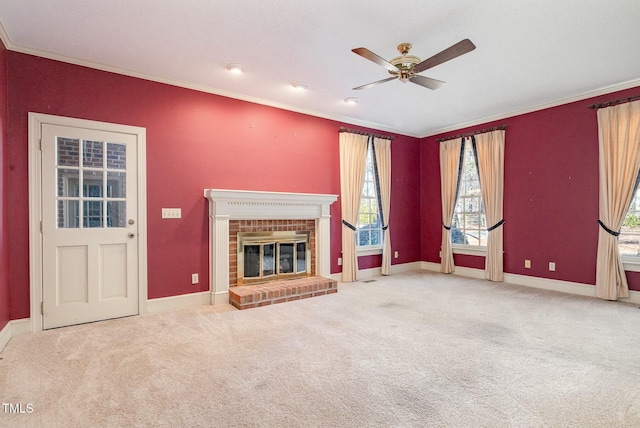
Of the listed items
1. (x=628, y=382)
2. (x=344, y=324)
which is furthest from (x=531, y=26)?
(x=344, y=324)

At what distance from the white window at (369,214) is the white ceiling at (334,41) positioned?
1747mm

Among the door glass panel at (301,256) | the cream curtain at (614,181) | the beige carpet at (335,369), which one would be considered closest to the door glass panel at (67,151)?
the beige carpet at (335,369)

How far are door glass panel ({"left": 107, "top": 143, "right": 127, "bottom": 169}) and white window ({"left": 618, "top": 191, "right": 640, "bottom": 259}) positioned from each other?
6.23 m

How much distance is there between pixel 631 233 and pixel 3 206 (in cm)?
704

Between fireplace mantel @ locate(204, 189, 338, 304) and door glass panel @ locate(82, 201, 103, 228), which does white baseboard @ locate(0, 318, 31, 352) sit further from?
fireplace mantel @ locate(204, 189, 338, 304)

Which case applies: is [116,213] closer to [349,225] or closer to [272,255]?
[272,255]

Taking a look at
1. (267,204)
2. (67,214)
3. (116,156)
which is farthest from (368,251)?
(67,214)

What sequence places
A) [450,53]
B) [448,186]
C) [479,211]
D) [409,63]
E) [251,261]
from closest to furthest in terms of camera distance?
[450,53] < [409,63] < [251,261] < [479,211] < [448,186]

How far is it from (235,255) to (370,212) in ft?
8.96

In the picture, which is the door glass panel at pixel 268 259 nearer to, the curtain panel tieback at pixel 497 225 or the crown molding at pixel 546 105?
the curtain panel tieback at pixel 497 225

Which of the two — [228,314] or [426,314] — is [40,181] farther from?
[426,314]

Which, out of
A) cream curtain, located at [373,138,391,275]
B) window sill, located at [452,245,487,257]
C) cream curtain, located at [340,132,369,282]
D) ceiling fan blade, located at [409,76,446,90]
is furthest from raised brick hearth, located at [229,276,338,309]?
ceiling fan blade, located at [409,76,446,90]

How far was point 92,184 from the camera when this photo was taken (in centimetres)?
344

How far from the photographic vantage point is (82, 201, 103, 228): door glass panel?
3403 millimetres
